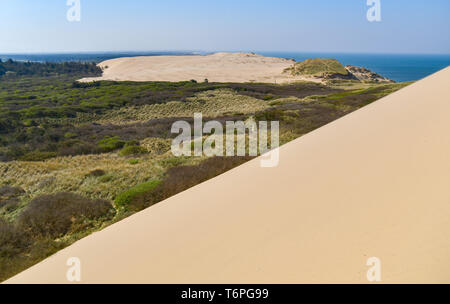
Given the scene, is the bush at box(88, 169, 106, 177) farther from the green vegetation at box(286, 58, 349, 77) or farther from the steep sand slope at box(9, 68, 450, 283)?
the green vegetation at box(286, 58, 349, 77)

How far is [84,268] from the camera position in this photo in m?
4.26

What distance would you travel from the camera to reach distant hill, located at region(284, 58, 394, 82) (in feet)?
217

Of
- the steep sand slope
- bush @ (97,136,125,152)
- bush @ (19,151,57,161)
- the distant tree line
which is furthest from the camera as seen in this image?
the distant tree line

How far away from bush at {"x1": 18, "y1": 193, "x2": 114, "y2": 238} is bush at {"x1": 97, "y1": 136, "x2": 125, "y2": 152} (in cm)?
722

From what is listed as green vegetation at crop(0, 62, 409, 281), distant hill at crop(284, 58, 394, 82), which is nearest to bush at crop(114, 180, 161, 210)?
green vegetation at crop(0, 62, 409, 281)

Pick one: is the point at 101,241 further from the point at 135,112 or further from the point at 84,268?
the point at 135,112

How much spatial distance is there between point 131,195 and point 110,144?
8.66m

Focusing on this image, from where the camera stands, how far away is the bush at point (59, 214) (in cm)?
660

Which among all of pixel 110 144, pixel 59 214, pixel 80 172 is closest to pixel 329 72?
pixel 110 144

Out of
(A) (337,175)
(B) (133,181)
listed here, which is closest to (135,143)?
(B) (133,181)

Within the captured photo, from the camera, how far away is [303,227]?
416cm

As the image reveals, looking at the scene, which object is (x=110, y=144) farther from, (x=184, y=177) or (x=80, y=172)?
(x=184, y=177)

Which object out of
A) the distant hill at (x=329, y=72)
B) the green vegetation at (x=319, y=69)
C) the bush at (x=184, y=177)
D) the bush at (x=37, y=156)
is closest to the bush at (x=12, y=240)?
the bush at (x=184, y=177)
